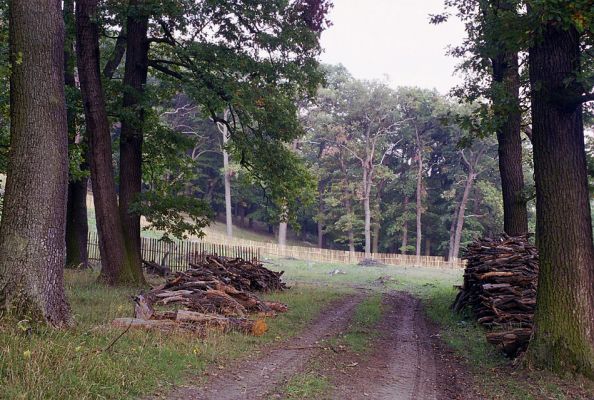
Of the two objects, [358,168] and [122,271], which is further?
[358,168]

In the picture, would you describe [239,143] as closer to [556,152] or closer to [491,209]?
[556,152]

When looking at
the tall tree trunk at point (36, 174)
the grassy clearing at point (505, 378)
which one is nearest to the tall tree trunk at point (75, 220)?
the tall tree trunk at point (36, 174)

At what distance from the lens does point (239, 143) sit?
15.3 m

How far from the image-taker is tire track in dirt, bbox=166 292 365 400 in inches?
232

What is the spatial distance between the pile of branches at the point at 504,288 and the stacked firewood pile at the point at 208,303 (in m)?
4.61

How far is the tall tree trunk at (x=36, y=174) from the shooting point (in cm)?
689

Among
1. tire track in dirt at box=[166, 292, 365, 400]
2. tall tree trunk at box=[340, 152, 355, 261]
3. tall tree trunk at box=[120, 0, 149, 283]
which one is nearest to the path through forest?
tire track in dirt at box=[166, 292, 365, 400]

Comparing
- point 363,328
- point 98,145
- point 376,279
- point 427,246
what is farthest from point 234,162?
point 427,246

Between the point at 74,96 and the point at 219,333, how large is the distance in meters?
9.18

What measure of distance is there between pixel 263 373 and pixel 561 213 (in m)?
4.92

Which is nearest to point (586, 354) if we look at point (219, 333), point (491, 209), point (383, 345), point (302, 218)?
point (383, 345)

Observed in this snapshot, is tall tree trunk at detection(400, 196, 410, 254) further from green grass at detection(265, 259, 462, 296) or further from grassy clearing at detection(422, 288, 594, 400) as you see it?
grassy clearing at detection(422, 288, 594, 400)

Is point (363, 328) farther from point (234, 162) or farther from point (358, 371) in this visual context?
point (234, 162)

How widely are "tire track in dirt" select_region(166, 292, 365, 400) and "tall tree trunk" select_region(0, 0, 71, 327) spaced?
2475 millimetres
